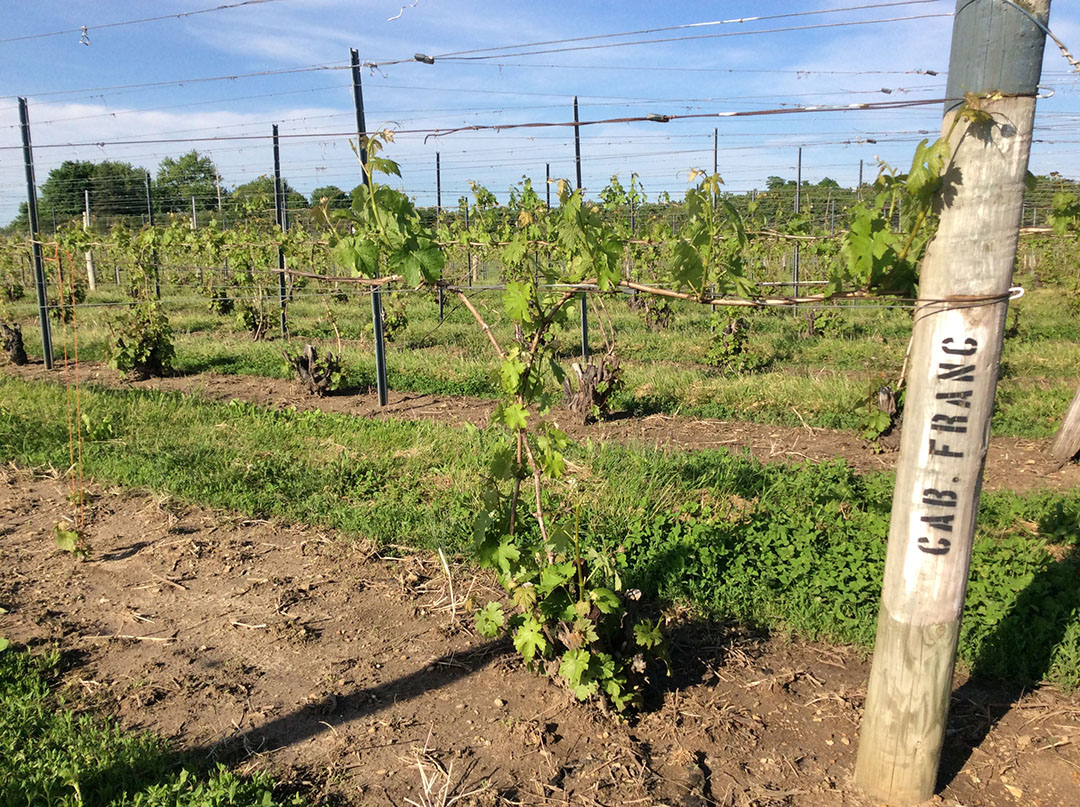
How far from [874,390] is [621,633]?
13.0 feet

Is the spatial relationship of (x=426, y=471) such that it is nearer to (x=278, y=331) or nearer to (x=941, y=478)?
(x=941, y=478)

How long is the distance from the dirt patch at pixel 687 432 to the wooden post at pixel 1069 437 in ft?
0.25

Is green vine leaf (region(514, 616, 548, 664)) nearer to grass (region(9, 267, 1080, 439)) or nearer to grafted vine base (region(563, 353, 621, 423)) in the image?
grass (region(9, 267, 1080, 439))

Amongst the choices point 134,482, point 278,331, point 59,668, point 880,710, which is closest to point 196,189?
point 278,331

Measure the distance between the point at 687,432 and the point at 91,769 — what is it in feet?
15.3

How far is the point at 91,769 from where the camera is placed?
260 centimetres

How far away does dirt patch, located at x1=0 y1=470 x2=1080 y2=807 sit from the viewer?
8.50 ft

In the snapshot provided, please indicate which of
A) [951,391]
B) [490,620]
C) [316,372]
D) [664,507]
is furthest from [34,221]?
[951,391]

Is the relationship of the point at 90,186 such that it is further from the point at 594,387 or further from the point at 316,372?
the point at 594,387

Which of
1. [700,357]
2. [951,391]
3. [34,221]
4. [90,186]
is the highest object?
[90,186]

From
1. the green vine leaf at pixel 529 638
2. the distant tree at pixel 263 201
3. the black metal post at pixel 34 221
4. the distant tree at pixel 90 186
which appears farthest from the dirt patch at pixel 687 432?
the distant tree at pixel 90 186

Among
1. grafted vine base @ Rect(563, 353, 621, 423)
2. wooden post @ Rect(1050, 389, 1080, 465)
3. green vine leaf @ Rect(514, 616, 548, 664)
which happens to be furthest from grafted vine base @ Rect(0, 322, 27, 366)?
wooden post @ Rect(1050, 389, 1080, 465)

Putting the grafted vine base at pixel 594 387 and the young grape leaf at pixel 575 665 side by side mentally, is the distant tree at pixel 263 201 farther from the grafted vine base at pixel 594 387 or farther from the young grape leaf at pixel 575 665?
the young grape leaf at pixel 575 665

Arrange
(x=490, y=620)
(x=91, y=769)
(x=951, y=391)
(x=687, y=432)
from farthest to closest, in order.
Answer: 1. (x=687, y=432)
2. (x=490, y=620)
3. (x=91, y=769)
4. (x=951, y=391)
